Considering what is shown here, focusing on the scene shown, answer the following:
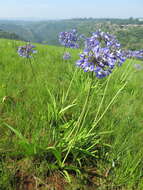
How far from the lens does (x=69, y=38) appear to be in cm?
302

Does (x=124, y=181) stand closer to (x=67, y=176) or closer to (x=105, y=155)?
(x=105, y=155)

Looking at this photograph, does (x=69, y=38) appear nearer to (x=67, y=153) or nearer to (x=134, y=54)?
(x=134, y=54)

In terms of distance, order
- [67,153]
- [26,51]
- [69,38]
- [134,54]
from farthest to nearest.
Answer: [69,38]
[26,51]
[134,54]
[67,153]

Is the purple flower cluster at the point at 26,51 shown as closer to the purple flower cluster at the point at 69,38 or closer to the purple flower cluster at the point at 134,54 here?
the purple flower cluster at the point at 69,38

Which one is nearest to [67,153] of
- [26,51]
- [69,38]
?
[26,51]

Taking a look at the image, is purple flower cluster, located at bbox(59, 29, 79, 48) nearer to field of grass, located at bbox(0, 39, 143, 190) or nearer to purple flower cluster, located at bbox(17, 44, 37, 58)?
purple flower cluster, located at bbox(17, 44, 37, 58)

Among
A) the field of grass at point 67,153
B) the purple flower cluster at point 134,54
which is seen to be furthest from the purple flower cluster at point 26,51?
the purple flower cluster at point 134,54

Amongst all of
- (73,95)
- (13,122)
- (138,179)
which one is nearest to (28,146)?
(13,122)

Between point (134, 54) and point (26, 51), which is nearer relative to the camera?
point (134, 54)

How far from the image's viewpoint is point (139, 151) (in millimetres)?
1896

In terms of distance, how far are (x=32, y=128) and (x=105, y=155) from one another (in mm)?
920

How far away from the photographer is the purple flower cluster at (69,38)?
3.02 meters

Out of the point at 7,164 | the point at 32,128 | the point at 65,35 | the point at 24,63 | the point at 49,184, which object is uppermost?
the point at 65,35

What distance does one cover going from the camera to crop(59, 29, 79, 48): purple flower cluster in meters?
3.02
